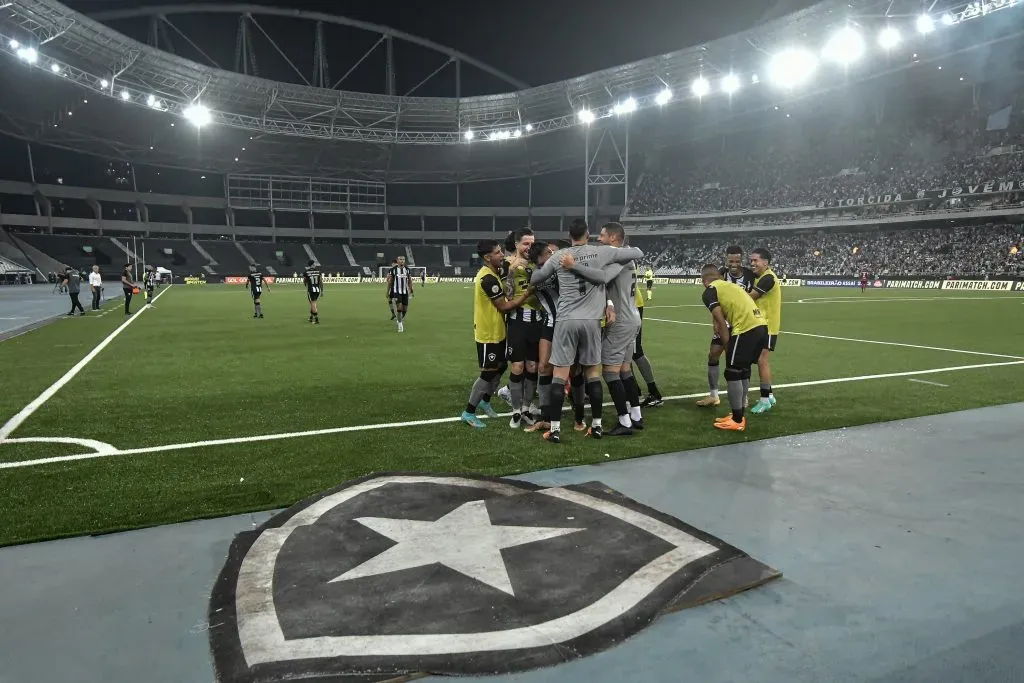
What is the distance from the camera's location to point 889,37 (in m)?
39.5

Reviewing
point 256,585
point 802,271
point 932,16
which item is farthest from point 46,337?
point 802,271

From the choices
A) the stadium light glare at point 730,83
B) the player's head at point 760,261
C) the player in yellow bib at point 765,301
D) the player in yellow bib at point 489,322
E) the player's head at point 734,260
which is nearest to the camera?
the player in yellow bib at point 489,322

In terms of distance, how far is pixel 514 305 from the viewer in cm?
648

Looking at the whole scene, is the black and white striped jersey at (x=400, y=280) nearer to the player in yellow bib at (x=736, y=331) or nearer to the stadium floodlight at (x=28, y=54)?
the player in yellow bib at (x=736, y=331)

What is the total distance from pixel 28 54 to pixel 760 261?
1868 inches

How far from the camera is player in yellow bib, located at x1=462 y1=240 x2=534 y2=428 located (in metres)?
6.48

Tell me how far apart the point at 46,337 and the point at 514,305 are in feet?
48.2

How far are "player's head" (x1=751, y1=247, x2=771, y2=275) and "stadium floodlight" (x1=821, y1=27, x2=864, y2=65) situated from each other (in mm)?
41891

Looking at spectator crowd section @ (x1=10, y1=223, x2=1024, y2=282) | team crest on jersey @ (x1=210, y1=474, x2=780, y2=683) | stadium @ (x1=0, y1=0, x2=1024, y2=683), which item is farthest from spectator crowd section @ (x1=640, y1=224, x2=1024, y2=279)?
team crest on jersey @ (x1=210, y1=474, x2=780, y2=683)

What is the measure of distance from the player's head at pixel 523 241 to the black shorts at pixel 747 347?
7.95ft

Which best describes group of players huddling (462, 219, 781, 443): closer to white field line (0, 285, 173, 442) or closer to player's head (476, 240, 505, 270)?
player's head (476, 240, 505, 270)

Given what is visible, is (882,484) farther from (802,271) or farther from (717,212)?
(717,212)

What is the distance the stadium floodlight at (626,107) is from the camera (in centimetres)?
5388

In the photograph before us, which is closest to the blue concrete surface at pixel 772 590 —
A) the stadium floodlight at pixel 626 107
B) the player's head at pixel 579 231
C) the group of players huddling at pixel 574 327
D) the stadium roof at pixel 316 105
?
the group of players huddling at pixel 574 327
